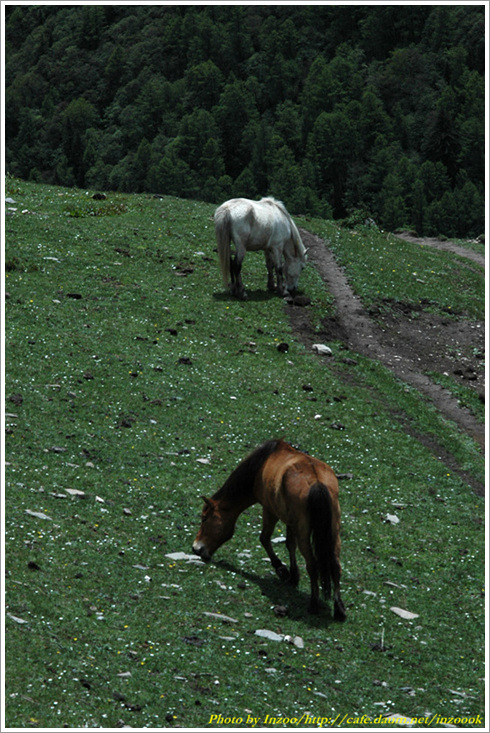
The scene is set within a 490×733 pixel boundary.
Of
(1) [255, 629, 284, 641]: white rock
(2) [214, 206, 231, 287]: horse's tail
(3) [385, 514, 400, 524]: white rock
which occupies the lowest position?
(3) [385, 514, 400, 524]: white rock

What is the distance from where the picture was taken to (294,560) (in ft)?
40.5

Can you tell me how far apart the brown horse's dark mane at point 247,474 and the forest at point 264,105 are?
84705 mm

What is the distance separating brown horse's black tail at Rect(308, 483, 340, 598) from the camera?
1112cm

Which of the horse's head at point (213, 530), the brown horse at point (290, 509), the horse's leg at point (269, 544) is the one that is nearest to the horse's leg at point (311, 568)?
the brown horse at point (290, 509)

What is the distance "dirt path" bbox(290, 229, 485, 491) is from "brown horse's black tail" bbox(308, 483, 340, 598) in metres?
11.3

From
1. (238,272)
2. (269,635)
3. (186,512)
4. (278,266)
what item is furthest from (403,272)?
(269,635)

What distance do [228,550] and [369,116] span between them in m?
126

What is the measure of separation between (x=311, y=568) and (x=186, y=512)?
3.43 m

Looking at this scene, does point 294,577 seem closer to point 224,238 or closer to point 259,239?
point 224,238

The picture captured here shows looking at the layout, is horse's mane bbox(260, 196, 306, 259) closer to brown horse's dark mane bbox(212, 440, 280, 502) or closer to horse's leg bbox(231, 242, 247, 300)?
horse's leg bbox(231, 242, 247, 300)

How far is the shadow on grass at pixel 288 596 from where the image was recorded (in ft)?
38.0

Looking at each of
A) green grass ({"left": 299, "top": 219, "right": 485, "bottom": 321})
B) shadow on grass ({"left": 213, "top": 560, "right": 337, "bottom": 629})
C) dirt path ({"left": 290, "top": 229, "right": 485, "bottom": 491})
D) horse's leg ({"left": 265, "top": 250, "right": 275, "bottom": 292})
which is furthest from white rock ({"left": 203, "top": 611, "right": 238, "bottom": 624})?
green grass ({"left": 299, "top": 219, "right": 485, "bottom": 321})

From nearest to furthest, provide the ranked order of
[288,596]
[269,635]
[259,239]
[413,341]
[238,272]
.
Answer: [269,635]
[288,596]
[238,272]
[413,341]
[259,239]

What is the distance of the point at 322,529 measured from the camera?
1116 cm
